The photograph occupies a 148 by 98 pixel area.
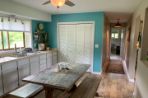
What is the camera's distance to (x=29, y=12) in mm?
3996

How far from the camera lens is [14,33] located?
4.22 meters

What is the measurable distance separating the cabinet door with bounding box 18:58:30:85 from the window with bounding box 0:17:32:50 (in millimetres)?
864

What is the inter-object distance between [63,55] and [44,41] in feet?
3.64

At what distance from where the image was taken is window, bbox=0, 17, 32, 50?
375 centimetres

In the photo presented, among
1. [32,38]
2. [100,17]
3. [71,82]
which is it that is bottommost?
[71,82]

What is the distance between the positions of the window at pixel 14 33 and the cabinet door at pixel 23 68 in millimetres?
→ 864

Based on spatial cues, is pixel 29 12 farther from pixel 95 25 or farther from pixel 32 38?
pixel 95 25

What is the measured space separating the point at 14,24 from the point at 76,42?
7.91ft

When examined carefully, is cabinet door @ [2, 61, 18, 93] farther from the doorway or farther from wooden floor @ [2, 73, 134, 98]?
the doorway

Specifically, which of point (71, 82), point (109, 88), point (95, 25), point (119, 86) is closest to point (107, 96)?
point (109, 88)

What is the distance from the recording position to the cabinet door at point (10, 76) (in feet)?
9.95

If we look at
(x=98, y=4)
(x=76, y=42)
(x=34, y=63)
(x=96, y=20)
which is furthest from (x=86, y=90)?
(x=96, y=20)

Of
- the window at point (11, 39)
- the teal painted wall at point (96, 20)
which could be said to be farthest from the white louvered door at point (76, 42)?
the window at point (11, 39)

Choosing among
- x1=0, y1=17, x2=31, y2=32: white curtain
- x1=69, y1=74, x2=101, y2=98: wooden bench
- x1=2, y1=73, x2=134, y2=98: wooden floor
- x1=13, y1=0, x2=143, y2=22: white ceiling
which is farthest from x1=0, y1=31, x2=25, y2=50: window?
x1=69, y1=74, x2=101, y2=98: wooden bench
